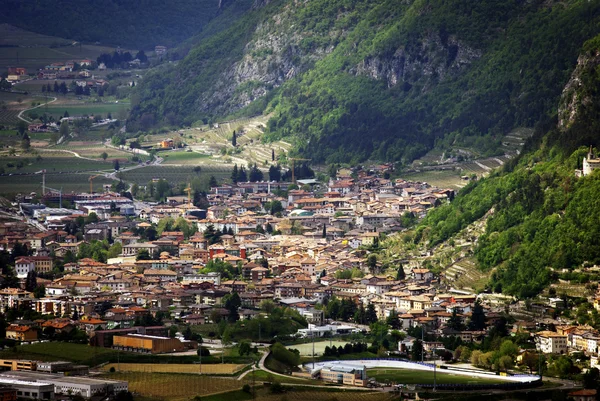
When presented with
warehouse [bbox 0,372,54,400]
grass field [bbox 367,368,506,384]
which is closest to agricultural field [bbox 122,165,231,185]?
grass field [bbox 367,368,506,384]

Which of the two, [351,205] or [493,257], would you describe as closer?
[493,257]

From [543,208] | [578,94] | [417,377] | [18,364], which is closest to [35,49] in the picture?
[578,94]

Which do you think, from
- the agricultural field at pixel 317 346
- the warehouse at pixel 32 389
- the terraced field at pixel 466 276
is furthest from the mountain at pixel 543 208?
the warehouse at pixel 32 389

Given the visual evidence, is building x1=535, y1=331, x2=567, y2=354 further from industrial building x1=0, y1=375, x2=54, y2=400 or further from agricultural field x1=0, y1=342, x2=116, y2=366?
industrial building x1=0, y1=375, x2=54, y2=400

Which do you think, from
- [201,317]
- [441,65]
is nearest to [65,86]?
[441,65]

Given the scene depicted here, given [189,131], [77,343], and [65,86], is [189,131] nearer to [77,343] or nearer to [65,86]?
[65,86]

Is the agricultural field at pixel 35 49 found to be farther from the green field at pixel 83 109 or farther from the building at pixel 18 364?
the building at pixel 18 364

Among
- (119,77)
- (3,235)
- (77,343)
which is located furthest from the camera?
(119,77)
